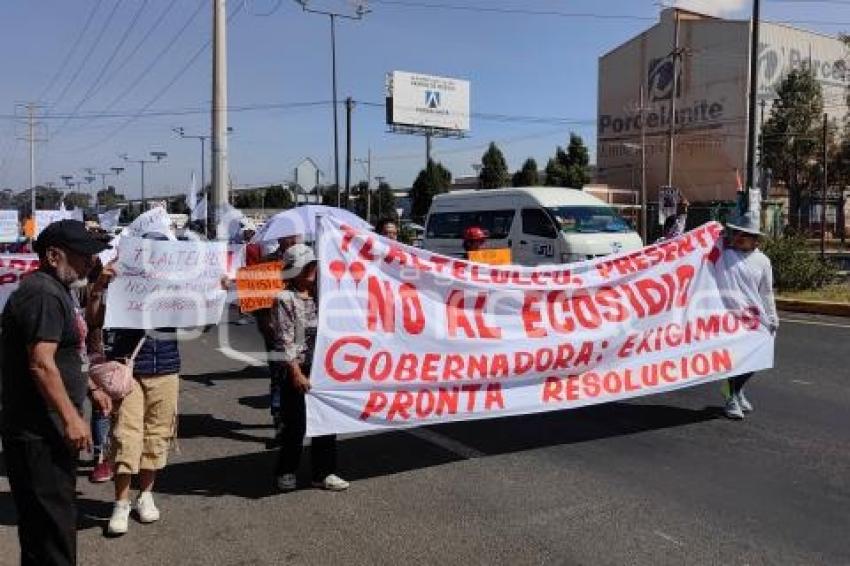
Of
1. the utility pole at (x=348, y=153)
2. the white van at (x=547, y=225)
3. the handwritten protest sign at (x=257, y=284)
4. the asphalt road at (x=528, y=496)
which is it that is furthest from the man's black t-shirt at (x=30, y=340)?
the utility pole at (x=348, y=153)

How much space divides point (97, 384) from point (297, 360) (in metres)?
1.19

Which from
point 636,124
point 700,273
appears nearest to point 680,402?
point 700,273

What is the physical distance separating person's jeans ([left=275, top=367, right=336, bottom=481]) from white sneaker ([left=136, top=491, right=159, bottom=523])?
0.82m

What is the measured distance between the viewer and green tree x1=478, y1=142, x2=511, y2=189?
204ft

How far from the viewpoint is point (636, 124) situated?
210 ft

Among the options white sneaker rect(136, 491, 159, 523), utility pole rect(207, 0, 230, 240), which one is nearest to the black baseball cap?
white sneaker rect(136, 491, 159, 523)

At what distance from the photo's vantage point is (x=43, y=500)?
130 inches

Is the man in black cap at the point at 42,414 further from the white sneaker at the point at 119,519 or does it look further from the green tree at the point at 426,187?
the green tree at the point at 426,187

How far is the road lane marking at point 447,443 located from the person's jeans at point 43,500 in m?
3.29

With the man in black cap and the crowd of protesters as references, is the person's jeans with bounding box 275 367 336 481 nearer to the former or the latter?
the crowd of protesters

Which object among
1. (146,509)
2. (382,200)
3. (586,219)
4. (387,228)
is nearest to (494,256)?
(387,228)

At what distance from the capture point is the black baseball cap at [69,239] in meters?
3.46

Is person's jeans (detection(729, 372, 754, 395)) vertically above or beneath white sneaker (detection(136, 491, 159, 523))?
above

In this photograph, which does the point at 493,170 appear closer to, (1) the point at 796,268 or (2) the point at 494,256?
(1) the point at 796,268
